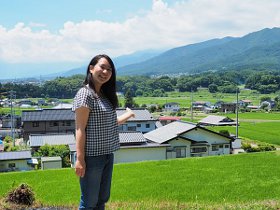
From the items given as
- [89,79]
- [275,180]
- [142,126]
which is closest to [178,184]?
[275,180]

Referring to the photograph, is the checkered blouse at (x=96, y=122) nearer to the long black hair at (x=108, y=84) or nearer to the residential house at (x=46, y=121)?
the long black hair at (x=108, y=84)

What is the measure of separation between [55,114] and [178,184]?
20788mm

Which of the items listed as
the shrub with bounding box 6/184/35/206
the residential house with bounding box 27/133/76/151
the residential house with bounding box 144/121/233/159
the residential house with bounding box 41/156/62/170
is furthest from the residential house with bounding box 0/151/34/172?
the shrub with bounding box 6/184/35/206

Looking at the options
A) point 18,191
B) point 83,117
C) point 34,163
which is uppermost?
point 83,117

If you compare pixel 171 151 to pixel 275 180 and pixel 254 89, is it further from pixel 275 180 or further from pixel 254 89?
pixel 254 89

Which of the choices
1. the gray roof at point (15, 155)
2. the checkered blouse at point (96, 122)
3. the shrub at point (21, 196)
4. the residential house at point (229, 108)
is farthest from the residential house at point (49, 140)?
the residential house at point (229, 108)

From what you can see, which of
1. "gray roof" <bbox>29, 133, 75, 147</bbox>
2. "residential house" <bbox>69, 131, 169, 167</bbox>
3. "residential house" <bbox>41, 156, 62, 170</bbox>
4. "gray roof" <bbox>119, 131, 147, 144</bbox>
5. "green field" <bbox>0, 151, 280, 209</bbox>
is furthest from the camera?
"gray roof" <bbox>29, 133, 75, 147</bbox>

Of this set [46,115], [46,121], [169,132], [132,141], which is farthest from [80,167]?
[46,115]

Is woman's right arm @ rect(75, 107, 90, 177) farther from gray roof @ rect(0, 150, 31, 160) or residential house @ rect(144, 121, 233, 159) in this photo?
residential house @ rect(144, 121, 233, 159)

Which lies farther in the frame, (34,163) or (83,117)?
(34,163)

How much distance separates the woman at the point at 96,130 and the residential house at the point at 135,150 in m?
15.7

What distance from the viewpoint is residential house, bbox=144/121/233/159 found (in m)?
20.1

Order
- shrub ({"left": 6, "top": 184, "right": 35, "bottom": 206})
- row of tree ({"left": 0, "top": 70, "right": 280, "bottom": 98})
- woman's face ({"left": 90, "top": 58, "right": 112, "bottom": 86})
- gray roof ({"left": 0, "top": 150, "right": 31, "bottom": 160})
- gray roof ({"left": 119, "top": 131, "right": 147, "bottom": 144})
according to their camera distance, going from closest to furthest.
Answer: woman's face ({"left": 90, "top": 58, "right": 112, "bottom": 86})
shrub ({"left": 6, "top": 184, "right": 35, "bottom": 206})
gray roof ({"left": 0, "top": 150, "right": 31, "bottom": 160})
gray roof ({"left": 119, "top": 131, "right": 147, "bottom": 144})
row of tree ({"left": 0, "top": 70, "right": 280, "bottom": 98})

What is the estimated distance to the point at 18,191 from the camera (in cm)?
750
